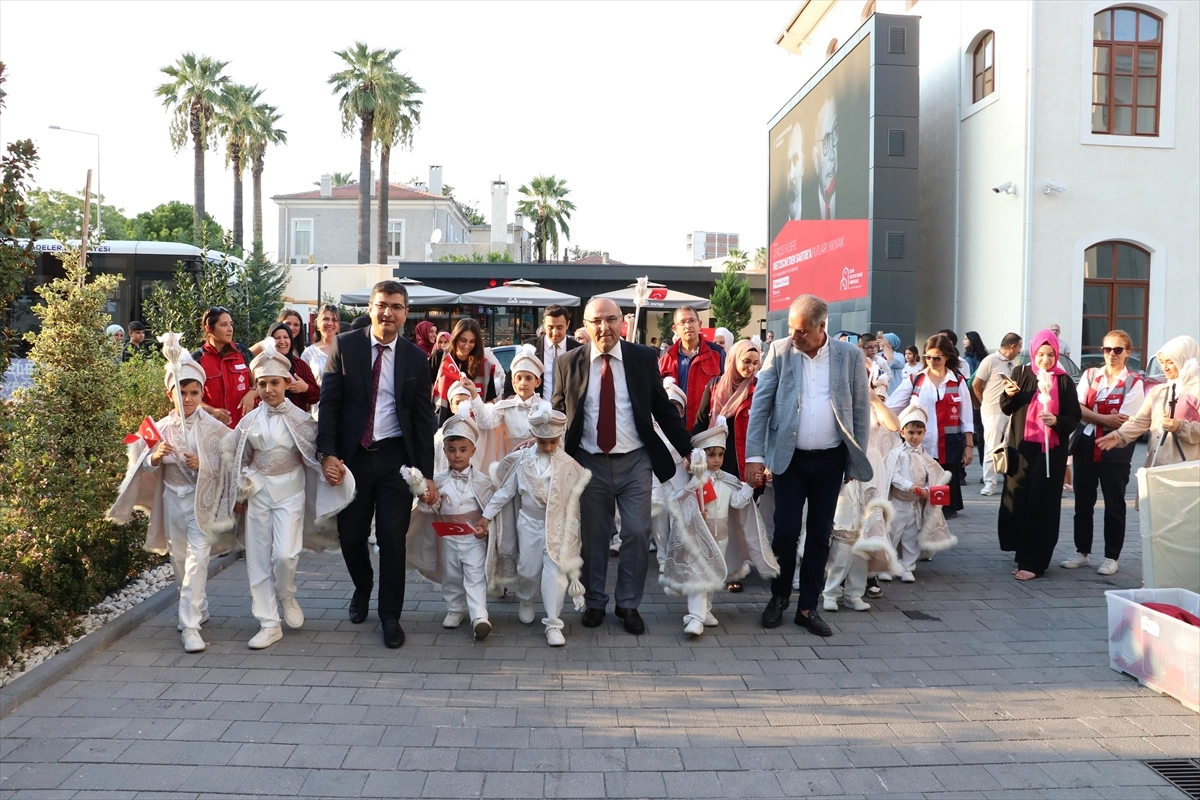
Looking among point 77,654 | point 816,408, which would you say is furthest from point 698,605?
point 77,654

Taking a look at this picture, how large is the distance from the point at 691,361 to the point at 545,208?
58.1 m

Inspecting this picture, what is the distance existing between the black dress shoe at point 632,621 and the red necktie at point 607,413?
3.49 ft

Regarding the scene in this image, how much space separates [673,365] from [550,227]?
58.3 m

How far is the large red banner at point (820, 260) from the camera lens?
21297mm

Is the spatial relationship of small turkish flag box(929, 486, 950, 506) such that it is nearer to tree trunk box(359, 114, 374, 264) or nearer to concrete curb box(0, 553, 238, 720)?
concrete curb box(0, 553, 238, 720)

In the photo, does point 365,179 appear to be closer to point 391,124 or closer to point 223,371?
point 391,124

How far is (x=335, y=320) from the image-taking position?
9.11 meters

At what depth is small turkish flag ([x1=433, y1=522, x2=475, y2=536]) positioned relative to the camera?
5.98 m

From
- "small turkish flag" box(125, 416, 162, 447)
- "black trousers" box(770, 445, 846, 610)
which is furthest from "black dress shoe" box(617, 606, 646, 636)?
"small turkish flag" box(125, 416, 162, 447)

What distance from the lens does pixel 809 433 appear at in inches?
237

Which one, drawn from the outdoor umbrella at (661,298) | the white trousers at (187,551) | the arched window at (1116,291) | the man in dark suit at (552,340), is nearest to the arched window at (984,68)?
the arched window at (1116,291)

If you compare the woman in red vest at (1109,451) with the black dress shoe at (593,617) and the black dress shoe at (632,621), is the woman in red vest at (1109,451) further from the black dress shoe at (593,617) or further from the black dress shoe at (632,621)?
the black dress shoe at (593,617)

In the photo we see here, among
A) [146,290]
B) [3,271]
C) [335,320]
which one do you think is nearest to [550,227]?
[146,290]

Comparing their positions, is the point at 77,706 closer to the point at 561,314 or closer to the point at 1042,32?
the point at 561,314
